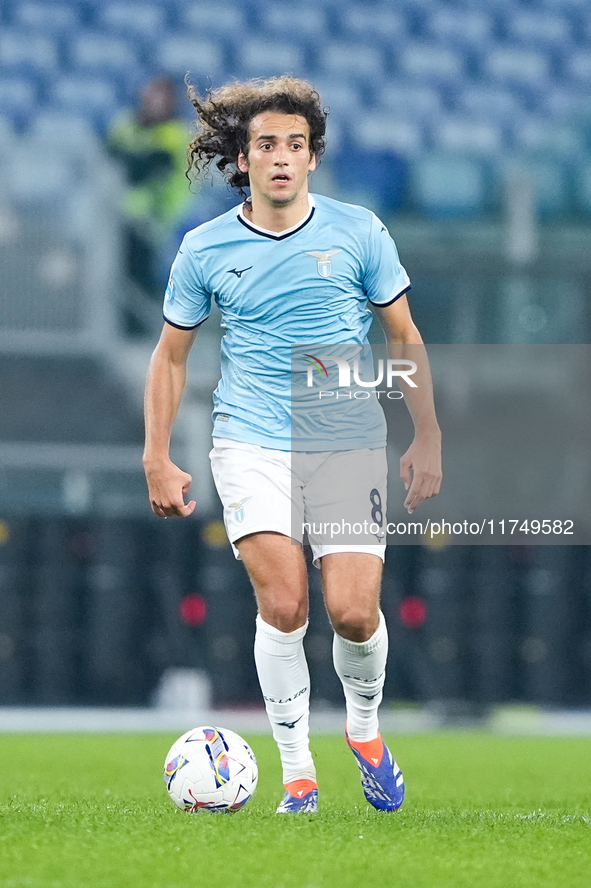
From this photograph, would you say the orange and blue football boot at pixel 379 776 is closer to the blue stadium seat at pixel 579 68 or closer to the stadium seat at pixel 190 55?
the stadium seat at pixel 190 55

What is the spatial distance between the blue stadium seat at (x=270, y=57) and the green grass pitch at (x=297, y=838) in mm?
7853

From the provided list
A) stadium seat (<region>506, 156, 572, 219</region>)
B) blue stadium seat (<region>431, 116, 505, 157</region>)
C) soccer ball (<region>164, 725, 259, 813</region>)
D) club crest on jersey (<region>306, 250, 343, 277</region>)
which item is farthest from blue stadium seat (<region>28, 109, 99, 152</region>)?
soccer ball (<region>164, 725, 259, 813</region>)

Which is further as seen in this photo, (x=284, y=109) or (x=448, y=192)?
(x=448, y=192)

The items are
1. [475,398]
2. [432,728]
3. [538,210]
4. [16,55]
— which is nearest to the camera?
[432,728]

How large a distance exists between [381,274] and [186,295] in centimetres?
55

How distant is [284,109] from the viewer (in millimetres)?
3650

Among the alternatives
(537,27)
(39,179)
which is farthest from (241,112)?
(537,27)

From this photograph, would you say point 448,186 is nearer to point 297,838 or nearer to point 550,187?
point 550,187

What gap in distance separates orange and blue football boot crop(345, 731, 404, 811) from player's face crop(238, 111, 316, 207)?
1.50 m

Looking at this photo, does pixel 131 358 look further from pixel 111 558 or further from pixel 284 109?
pixel 284 109

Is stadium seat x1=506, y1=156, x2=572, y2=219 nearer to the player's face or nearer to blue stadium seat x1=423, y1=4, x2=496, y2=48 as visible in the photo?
blue stadium seat x1=423, y1=4, x2=496, y2=48

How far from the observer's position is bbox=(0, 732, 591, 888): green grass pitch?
241 centimetres

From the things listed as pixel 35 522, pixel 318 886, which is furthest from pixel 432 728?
pixel 318 886

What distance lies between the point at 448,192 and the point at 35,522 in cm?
439
